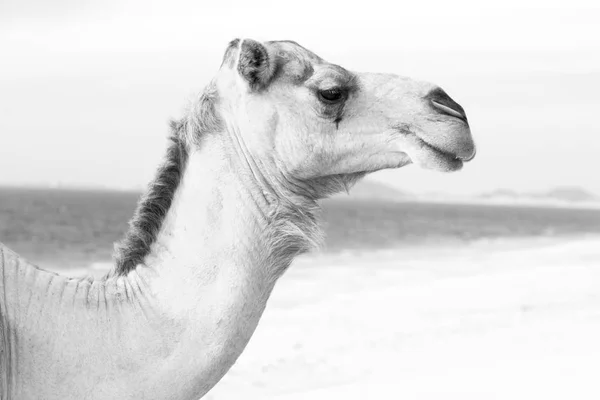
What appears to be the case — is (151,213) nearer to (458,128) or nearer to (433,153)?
(433,153)

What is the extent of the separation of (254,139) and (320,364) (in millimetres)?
7366

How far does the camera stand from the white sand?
8.10m

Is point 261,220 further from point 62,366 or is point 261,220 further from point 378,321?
point 378,321

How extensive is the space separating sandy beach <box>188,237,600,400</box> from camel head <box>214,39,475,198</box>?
17.3ft

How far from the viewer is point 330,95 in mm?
2922

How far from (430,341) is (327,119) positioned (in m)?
8.88

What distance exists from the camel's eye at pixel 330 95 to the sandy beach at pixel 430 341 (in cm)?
538

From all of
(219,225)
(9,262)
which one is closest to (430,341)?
(219,225)

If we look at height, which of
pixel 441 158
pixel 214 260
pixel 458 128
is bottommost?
pixel 214 260

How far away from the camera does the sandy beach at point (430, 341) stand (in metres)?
8.12

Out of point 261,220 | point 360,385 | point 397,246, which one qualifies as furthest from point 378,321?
point 397,246

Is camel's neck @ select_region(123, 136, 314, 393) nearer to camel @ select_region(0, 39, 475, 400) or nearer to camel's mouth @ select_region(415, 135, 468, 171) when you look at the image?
camel @ select_region(0, 39, 475, 400)

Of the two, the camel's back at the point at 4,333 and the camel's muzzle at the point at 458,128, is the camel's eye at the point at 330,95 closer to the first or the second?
the camel's muzzle at the point at 458,128

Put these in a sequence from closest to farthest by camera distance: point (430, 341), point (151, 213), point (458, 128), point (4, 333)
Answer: point (4, 333) < point (458, 128) < point (151, 213) < point (430, 341)
